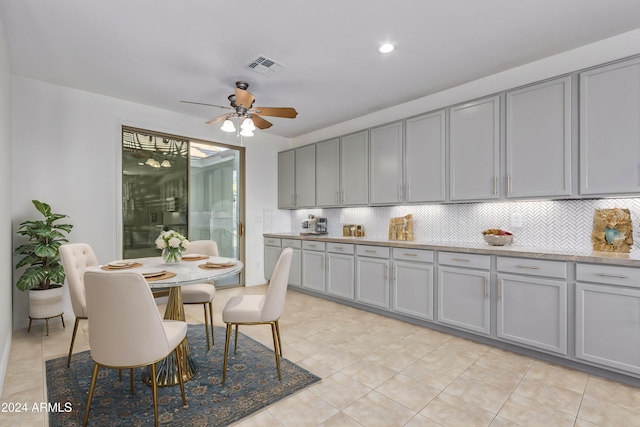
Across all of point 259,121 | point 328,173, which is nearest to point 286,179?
point 328,173

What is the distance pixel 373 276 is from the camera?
12.9ft

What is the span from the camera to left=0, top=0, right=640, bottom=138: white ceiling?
230 cm

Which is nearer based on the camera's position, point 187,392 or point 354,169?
point 187,392

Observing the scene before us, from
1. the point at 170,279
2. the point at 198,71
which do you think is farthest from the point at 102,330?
the point at 198,71

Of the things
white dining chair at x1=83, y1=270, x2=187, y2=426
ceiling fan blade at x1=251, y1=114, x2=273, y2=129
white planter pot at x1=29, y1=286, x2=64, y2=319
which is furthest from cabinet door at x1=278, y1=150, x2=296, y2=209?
white dining chair at x1=83, y1=270, x2=187, y2=426

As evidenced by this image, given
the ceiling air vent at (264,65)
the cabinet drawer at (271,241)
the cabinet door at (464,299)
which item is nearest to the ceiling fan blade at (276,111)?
the ceiling air vent at (264,65)

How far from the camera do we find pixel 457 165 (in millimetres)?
3445

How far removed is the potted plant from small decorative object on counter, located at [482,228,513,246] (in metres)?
4.27

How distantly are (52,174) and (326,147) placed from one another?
3.42 metres

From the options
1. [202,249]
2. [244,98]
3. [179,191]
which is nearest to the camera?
[244,98]

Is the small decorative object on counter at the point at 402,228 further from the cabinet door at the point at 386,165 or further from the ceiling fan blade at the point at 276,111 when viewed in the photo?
the ceiling fan blade at the point at 276,111

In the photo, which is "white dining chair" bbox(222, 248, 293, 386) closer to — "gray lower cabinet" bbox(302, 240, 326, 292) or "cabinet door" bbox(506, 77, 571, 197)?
"gray lower cabinet" bbox(302, 240, 326, 292)

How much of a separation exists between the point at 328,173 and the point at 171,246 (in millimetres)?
2836

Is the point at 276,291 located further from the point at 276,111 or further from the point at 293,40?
the point at 293,40
